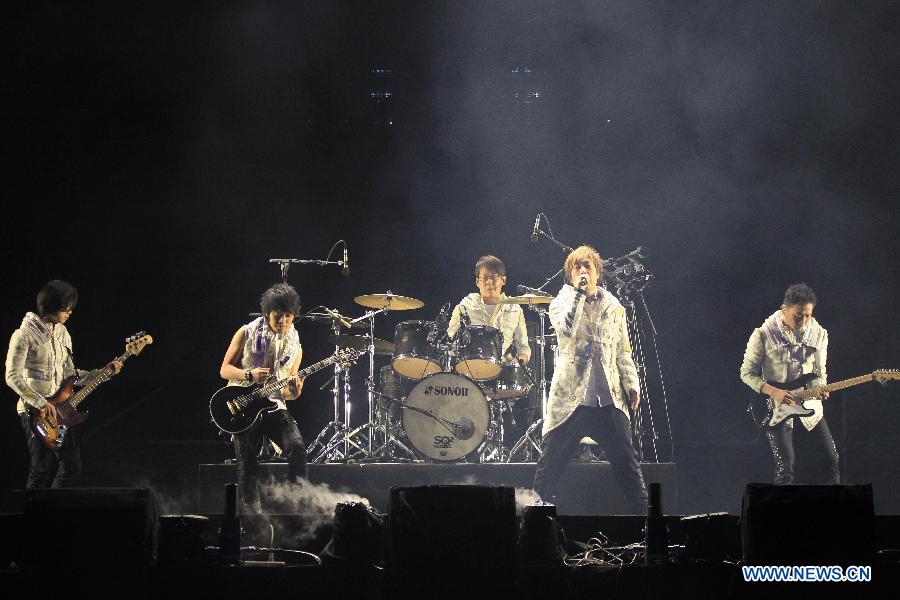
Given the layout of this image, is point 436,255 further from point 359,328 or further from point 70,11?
point 70,11

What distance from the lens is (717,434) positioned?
31.3 feet

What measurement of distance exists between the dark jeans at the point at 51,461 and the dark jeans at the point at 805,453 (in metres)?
5.05

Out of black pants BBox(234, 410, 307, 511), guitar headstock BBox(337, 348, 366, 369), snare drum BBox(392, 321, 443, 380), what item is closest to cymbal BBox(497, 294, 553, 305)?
snare drum BBox(392, 321, 443, 380)

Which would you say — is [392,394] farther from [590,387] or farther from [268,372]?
[590,387]

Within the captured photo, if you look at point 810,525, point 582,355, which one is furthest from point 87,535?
point 582,355

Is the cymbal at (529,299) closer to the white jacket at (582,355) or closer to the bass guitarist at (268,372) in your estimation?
the white jacket at (582,355)

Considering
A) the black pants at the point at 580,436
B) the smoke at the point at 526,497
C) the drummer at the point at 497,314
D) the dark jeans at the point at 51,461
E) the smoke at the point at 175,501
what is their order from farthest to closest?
the drummer at the point at 497,314 → the smoke at the point at 175,501 → the dark jeans at the point at 51,461 → the smoke at the point at 526,497 → the black pants at the point at 580,436

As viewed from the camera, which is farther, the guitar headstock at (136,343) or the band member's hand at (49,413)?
the guitar headstock at (136,343)

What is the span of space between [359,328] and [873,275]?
4673 millimetres

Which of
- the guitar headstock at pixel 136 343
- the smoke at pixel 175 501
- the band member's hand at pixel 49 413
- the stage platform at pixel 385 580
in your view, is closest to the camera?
the stage platform at pixel 385 580

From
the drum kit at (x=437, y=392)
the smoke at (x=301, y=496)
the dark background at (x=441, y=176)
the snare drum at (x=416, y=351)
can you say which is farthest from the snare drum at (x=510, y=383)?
the dark background at (x=441, y=176)

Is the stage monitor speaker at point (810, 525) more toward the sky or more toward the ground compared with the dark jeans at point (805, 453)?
more toward the ground

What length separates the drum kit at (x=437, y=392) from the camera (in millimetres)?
8078

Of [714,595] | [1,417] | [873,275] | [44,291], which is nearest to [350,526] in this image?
[714,595]
